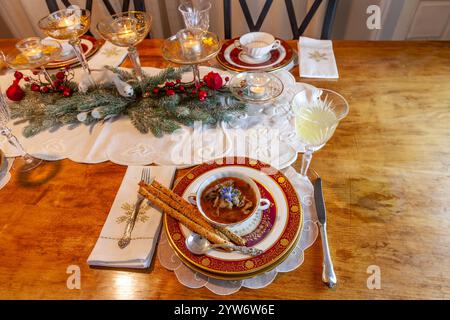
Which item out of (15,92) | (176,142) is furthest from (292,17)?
(15,92)

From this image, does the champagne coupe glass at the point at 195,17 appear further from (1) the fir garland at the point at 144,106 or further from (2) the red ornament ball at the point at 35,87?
(2) the red ornament ball at the point at 35,87

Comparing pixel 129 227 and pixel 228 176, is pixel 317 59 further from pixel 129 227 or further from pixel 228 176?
pixel 129 227

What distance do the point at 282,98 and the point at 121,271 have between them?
2.07 ft

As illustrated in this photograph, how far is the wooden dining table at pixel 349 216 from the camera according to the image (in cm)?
53

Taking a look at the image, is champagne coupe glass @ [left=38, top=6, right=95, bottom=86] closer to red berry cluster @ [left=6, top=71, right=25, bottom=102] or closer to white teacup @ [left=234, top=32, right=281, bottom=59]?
red berry cluster @ [left=6, top=71, right=25, bottom=102]

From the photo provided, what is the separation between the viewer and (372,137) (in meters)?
0.77

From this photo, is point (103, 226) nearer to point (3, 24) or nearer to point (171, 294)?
point (171, 294)

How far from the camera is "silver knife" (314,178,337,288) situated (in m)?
0.52

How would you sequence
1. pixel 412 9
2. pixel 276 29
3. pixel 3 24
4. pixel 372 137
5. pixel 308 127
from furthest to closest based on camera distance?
1. pixel 3 24
2. pixel 276 29
3. pixel 412 9
4. pixel 372 137
5. pixel 308 127

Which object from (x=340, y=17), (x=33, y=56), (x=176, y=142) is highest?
(x=33, y=56)

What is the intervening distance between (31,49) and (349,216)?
1.02 metres

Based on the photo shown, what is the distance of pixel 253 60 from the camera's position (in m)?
1.01

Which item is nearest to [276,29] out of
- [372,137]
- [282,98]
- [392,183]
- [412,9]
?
[412,9]

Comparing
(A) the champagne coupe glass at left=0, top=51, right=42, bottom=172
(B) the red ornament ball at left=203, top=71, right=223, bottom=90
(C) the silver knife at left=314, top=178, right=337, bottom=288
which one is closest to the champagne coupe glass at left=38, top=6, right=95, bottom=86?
(A) the champagne coupe glass at left=0, top=51, right=42, bottom=172
